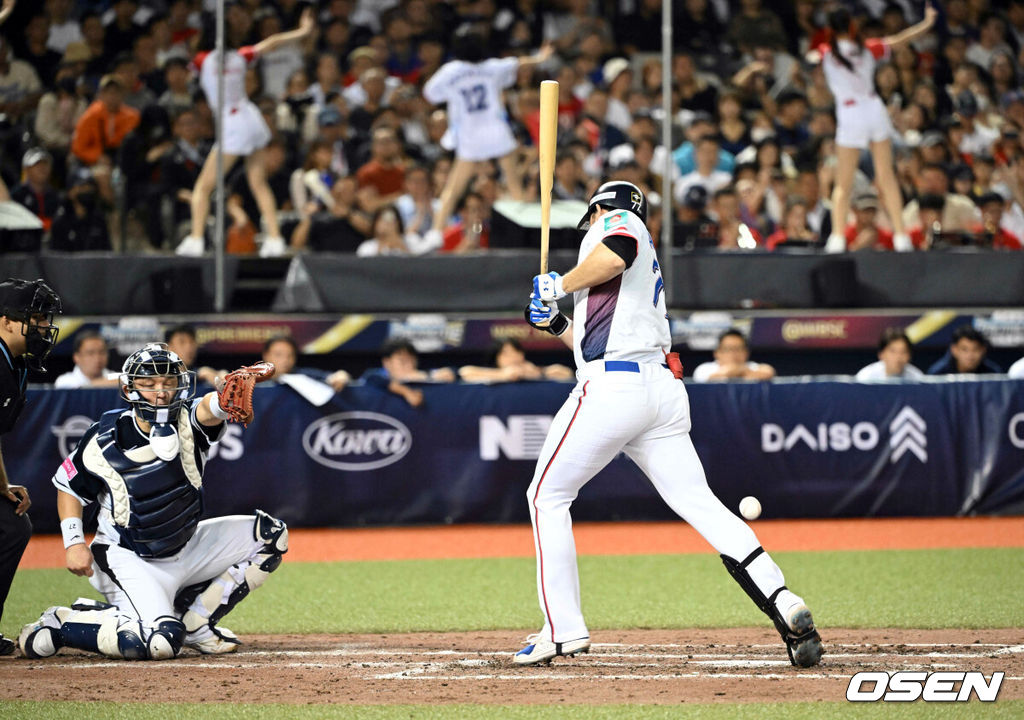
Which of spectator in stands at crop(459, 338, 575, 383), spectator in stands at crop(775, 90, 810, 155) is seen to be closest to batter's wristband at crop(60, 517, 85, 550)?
spectator in stands at crop(459, 338, 575, 383)

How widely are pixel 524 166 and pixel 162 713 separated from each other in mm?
9028

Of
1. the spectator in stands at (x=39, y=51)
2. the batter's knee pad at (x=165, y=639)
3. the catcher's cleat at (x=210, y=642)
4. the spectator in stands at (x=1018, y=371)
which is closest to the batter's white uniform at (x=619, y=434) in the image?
the catcher's cleat at (x=210, y=642)

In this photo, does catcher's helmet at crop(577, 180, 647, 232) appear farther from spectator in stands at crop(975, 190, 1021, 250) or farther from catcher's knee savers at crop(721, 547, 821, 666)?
spectator in stands at crop(975, 190, 1021, 250)

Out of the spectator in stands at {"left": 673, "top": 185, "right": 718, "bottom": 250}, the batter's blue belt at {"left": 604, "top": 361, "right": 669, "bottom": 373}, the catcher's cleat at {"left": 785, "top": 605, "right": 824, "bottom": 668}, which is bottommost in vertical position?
the spectator in stands at {"left": 673, "top": 185, "right": 718, "bottom": 250}

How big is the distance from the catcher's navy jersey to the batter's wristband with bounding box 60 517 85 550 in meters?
0.12

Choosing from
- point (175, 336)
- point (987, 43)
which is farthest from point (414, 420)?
point (987, 43)

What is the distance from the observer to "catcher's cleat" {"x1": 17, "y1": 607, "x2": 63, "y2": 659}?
20.2 feet

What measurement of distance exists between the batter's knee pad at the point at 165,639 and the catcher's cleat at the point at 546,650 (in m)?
1.57

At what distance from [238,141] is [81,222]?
169 centimetres

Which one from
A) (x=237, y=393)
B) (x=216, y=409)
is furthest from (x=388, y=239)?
(x=237, y=393)

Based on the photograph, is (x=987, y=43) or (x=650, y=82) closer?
(x=650, y=82)

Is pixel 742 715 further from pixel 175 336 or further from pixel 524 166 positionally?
pixel 524 166

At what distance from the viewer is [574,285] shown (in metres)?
5.63

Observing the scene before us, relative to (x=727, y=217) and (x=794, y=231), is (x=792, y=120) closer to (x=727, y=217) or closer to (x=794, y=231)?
(x=794, y=231)
